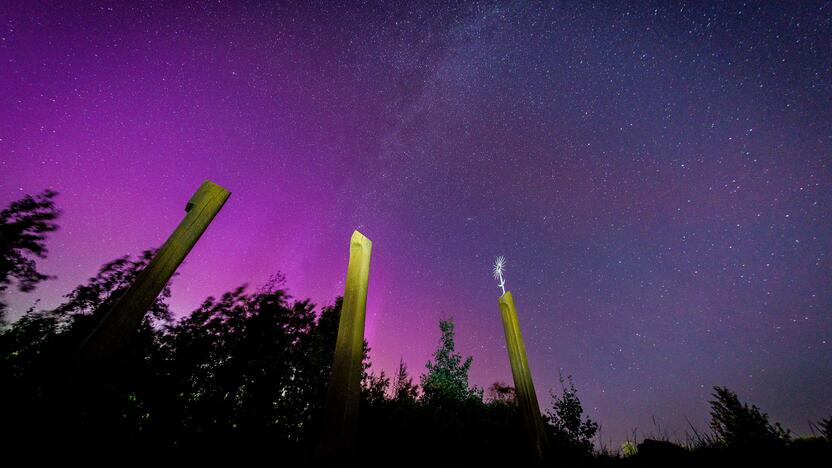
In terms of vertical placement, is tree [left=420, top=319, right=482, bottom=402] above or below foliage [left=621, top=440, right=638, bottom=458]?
above

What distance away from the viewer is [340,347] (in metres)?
2.39

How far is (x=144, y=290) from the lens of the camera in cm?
221

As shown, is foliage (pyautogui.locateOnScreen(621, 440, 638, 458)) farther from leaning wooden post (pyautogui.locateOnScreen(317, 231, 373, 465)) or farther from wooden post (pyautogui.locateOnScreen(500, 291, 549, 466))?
leaning wooden post (pyautogui.locateOnScreen(317, 231, 373, 465))

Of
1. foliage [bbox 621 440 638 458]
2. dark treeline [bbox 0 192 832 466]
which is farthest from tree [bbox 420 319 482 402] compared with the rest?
foliage [bbox 621 440 638 458]

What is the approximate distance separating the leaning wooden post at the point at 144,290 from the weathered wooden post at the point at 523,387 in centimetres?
369

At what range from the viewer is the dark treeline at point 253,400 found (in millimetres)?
6516

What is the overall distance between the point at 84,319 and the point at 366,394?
1436cm

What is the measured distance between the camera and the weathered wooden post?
3455 millimetres

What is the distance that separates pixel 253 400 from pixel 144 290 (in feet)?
49.6

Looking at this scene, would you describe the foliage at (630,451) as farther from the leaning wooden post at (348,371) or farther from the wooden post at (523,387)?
the leaning wooden post at (348,371)

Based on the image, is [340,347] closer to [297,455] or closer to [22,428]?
[22,428]

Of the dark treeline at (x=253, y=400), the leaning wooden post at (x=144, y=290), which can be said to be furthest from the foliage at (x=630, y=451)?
the leaning wooden post at (x=144, y=290)

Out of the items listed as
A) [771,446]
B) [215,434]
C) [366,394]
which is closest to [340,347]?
[771,446]

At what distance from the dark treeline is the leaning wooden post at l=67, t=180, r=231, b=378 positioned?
493cm
